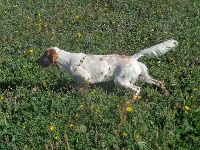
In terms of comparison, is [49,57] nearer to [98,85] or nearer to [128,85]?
[98,85]

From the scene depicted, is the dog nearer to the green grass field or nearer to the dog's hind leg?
the dog's hind leg

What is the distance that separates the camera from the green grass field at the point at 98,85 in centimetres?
541

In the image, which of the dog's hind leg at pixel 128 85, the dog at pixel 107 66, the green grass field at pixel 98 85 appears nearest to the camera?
the green grass field at pixel 98 85

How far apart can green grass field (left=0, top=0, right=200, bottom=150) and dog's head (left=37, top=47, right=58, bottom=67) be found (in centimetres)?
29

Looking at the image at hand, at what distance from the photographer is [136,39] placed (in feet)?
31.8

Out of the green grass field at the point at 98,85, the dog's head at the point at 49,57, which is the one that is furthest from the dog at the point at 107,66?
the green grass field at the point at 98,85

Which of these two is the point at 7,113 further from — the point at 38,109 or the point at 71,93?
the point at 71,93

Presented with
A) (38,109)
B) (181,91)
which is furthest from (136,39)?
(38,109)

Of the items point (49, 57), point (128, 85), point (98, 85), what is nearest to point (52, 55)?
point (49, 57)

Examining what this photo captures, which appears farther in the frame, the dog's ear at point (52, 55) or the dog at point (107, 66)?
the dog's ear at point (52, 55)

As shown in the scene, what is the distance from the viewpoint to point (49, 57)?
7.64 meters

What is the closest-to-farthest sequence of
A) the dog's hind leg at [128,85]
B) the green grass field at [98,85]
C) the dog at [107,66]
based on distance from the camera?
the green grass field at [98,85]
the dog's hind leg at [128,85]
the dog at [107,66]

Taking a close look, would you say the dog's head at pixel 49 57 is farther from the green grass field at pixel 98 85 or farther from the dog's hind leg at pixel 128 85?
the dog's hind leg at pixel 128 85

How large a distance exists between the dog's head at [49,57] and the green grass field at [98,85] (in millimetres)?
288
